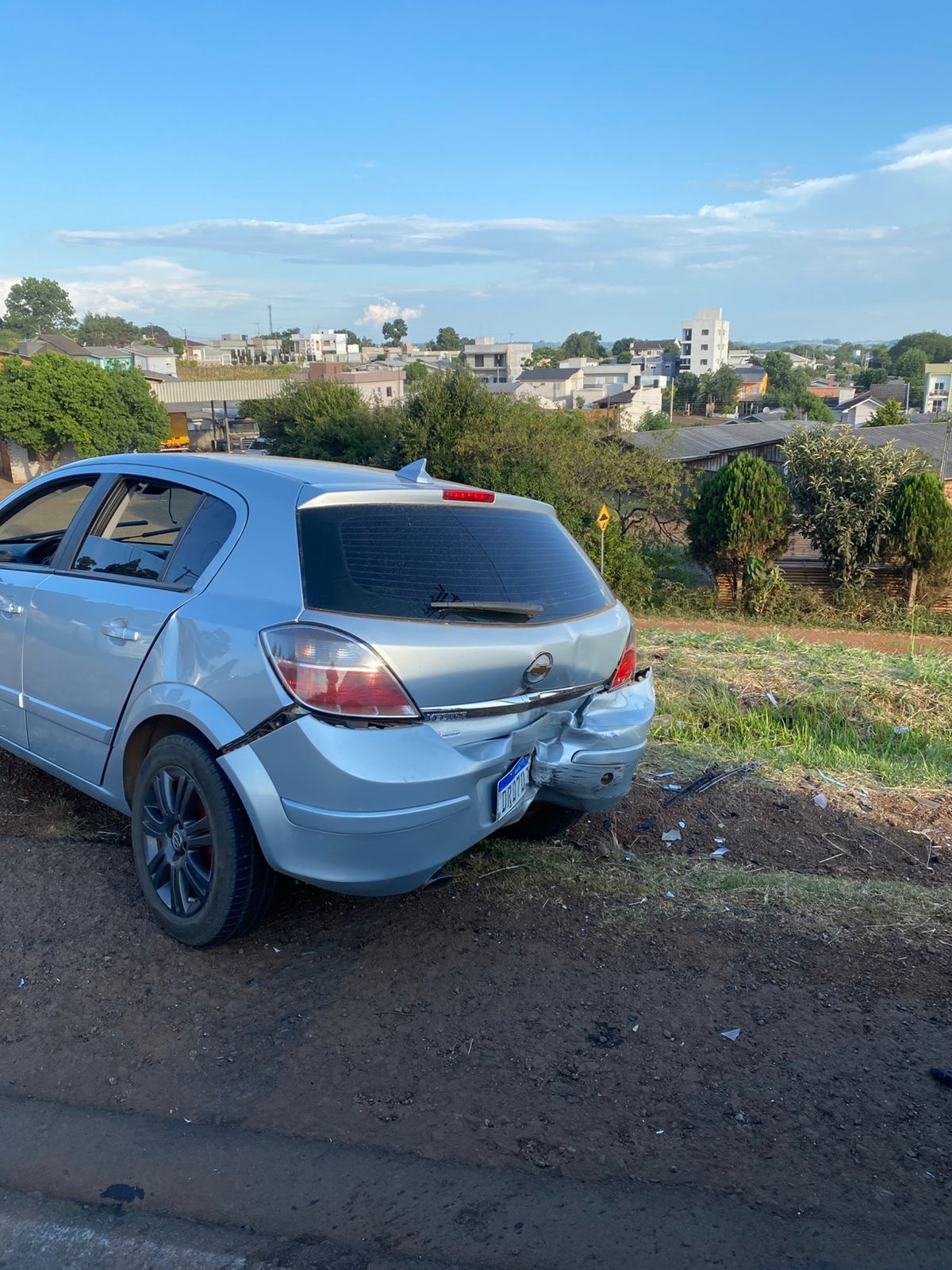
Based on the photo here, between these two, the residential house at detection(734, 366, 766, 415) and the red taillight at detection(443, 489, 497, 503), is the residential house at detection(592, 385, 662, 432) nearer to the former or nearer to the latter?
the residential house at detection(734, 366, 766, 415)

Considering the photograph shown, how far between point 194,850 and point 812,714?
15.3 feet

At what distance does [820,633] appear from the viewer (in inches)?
953

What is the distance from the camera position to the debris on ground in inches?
199

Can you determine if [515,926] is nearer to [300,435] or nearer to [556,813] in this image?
[556,813]

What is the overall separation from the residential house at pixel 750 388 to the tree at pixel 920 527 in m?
88.4

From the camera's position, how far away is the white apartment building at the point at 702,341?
169 meters

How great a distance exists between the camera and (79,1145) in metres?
2.68

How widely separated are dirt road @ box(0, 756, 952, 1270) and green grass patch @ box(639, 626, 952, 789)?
6.56 feet

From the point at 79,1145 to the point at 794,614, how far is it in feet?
85.7

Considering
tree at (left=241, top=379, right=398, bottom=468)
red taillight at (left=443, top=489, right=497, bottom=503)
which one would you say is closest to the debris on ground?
red taillight at (left=443, top=489, right=497, bottom=503)

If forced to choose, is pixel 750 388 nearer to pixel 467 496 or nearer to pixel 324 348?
pixel 324 348

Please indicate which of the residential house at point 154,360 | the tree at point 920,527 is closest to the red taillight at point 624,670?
the tree at point 920,527

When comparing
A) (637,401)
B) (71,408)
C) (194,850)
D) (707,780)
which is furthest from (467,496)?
(637,401)

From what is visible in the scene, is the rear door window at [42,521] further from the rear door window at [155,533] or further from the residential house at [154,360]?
the residential house at [154,360]
